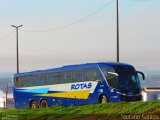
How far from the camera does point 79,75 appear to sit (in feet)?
115

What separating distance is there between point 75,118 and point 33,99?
1754 cm

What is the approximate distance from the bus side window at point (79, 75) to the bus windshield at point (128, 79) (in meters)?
2.57

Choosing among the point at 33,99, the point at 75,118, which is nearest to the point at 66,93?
the point at 33,99

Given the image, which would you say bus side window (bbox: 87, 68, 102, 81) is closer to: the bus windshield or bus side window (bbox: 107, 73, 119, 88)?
bus side window (bbox: 107, 73, 119, 88)

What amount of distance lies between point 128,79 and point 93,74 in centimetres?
243

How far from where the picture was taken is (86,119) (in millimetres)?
22094

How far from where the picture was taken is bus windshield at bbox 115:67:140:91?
3338cm

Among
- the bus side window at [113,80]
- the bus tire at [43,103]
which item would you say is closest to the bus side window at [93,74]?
the bus side window at [113,80]

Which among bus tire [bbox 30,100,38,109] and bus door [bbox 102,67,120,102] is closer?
bus door [bbox 102,67,120,102]

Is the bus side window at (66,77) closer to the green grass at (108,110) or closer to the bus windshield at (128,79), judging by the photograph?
the bus windshield at (128,79)

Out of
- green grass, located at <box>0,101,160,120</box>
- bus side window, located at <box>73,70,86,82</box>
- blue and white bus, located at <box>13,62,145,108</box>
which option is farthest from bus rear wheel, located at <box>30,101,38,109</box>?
green grass, located at <box>0,101,160,120</box>

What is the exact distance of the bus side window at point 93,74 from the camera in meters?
33.7

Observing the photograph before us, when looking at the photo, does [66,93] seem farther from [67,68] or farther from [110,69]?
[110,69]

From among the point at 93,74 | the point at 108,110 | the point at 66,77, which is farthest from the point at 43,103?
the point at 108,110
